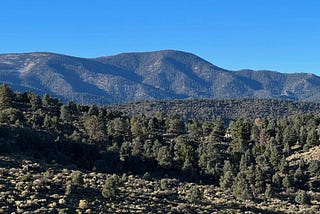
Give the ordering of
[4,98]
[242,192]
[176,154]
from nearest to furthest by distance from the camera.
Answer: [242,192], [176,154], [4,98]

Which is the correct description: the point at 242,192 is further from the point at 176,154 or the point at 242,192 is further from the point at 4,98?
the point at 4,98

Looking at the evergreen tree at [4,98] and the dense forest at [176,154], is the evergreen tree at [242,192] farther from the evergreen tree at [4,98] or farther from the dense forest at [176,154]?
the evergreen tree at [4,98]

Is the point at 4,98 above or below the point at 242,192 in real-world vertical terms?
above

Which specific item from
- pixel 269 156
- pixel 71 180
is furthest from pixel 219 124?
pixel 71 180

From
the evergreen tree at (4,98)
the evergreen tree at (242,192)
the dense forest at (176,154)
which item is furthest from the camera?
the evergreen tree at (4,98)

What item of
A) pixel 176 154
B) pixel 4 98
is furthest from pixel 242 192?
pixel 4 98

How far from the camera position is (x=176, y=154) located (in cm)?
9112

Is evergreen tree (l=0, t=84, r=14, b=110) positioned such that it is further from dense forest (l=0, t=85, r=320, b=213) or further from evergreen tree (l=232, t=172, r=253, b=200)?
evergreen tree (l=232, t=172, r=253, b=200)

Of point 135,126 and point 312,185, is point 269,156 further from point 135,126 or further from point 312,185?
point 135,126

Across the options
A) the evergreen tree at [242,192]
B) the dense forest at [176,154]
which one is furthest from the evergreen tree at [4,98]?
the evergreen tree at [242,192]

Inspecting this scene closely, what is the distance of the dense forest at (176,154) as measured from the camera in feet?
220

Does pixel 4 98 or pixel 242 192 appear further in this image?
pixel 4 98

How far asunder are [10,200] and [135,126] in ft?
209

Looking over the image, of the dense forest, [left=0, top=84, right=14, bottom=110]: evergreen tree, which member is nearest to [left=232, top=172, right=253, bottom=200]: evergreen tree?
the dense forest
